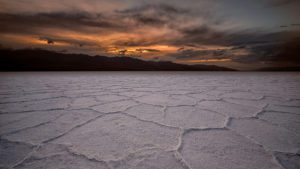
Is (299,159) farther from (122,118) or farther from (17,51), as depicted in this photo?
(17,51)

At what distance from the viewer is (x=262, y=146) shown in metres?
0.69

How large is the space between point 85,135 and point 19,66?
63.5 ft

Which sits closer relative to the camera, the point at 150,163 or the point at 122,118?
the point at 150,163

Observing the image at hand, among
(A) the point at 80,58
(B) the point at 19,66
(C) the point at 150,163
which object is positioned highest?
(A) the point at 80,58

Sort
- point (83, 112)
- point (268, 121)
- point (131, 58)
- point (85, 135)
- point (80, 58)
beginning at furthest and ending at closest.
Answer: point (131, 58) < point (80, 58) < point (83, 112) < point (268, 121) < point (85, 135)

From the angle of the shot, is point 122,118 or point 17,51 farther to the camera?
point 17,51

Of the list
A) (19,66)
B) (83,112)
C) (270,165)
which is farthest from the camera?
(19,66)

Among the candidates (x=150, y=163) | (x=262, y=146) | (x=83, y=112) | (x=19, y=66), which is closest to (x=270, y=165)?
(x=262, y=146)

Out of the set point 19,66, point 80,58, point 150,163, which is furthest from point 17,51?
point 150,163

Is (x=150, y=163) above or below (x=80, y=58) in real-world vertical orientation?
below

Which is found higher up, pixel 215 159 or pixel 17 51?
pixel 17 51

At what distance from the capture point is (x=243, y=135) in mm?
803

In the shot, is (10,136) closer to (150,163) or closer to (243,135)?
(150,163)

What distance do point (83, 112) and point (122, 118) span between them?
1.31ft
